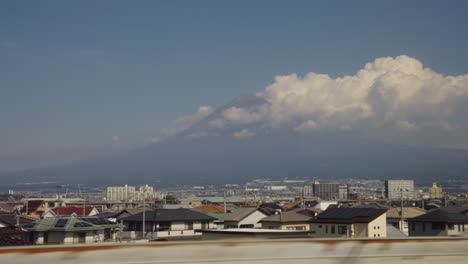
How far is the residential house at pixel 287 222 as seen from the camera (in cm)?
2481

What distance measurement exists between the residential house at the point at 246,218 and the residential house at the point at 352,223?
525 cm

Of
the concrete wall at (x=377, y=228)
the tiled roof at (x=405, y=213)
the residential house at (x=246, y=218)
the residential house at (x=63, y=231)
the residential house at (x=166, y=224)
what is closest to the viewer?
the residential house at (x=63, y=231)

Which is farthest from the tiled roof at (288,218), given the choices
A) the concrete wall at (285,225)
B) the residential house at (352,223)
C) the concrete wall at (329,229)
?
the concrete wall at (329,229)

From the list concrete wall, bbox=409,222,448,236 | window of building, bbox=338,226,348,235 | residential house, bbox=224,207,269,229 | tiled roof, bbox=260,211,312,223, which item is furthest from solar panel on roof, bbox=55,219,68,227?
concrete wall, bbox=409,222,448,236

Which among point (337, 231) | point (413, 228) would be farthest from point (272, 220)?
point (413, 228)

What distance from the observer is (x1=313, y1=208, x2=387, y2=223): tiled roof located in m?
20.8

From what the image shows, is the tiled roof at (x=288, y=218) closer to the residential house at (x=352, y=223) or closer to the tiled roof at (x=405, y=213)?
the residential house at (x=352, y=223)

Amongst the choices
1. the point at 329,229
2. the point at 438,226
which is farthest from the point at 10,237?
the point at 438,226

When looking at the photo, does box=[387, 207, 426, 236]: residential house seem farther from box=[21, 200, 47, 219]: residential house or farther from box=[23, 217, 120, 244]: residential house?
A: box=[21, 200, 47, 219]: residential house

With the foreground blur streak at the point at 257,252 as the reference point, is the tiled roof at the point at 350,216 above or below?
below

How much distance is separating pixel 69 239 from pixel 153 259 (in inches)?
629

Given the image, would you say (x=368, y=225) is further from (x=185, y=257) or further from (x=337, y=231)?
(x=185, y=257)

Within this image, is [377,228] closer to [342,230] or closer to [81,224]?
[342,230]

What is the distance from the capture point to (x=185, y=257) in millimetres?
4711
